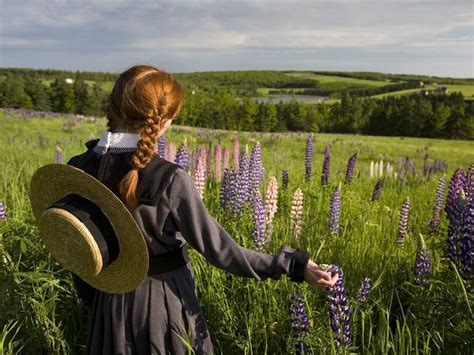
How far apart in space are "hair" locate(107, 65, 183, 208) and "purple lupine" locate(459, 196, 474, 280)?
6.35ft

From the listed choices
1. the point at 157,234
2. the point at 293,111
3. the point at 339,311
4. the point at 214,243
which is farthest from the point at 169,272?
the point at 293,111

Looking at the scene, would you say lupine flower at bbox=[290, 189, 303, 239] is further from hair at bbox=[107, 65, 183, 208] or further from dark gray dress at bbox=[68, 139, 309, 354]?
hair at bbox=[107, 65, 183, 208]

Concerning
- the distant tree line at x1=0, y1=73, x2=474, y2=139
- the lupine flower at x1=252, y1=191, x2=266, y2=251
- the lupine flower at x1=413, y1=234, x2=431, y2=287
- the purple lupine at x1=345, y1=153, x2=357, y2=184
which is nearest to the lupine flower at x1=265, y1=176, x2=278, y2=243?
the lupine flower at x1=252, y1=191, x2=266, y2=251

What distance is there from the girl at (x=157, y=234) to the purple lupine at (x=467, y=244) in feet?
3.77

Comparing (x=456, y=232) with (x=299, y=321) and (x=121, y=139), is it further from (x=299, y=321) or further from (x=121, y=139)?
(x=121, y=139)

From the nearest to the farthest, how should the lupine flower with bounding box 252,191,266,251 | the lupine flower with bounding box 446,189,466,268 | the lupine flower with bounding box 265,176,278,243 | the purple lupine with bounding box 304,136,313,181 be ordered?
1. the lupine flower with bounding box 446,189,466,268
2. the lupine flower with bounding box 252,191,266,251
3. the lupine flower with bounding box 265,176,278,243
4. the purple lupine with bounding box 304,136,313,181

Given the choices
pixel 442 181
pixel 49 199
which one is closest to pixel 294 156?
A: pixel 442 181

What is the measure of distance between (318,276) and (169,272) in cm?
79

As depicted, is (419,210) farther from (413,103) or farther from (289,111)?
(289,111)

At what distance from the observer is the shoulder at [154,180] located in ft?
7.13

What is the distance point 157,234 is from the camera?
7.64 feet

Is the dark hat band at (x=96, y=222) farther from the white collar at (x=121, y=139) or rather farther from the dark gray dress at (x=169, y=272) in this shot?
the white collar at (x=121, y=139)

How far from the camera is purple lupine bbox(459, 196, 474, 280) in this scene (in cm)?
279

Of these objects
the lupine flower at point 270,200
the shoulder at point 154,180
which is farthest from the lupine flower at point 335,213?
the shoulder at point 154,180
